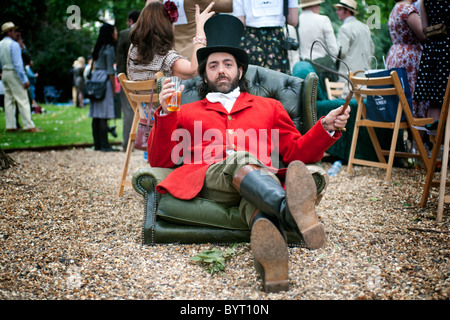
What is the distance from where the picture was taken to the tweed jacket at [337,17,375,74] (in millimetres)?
6328

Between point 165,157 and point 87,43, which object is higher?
point 87,43

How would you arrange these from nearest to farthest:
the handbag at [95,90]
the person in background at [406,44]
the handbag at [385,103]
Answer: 1. the handbag at [385,103]
2. the person in background at [406,44]
3. the handbag at [95,90]

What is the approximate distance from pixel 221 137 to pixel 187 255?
835 millimetres

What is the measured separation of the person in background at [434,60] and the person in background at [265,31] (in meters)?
1.38

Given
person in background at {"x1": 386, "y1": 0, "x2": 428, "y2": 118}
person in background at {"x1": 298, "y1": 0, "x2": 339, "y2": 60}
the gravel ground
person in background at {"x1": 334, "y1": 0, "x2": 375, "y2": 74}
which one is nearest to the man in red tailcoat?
the gravel ground

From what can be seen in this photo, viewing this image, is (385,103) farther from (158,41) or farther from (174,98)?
(174,98)

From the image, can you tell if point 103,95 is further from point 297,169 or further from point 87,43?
point 87,43

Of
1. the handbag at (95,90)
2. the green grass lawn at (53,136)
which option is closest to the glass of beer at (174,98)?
the green grass lawn at (53,136)

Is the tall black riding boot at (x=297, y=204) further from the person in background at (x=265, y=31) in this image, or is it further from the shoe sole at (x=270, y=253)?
the person in background at (x=265, y=31)

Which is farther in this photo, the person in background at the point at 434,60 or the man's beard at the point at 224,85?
the person in background at the point at 434,60

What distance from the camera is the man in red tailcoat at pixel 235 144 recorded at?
2.02 meters

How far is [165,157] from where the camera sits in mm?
2939

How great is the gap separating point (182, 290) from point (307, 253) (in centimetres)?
86
